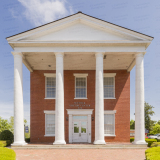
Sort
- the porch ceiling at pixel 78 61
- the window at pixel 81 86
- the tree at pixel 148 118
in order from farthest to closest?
the tree at pixel 148 118 → the window at pixel 81 86 → the porch ceiling at pixel 78 61

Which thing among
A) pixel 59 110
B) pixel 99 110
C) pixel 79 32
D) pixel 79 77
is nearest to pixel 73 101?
pixel 79 77

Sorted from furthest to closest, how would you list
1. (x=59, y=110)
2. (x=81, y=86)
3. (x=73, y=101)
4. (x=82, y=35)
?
1. (x=81, y=86)
2. (x=73, y=101)
3. (x=82, y=35)
4. (x=59, y=110)

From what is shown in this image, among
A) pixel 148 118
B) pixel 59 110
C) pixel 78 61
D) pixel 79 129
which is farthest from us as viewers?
pixel 148 118

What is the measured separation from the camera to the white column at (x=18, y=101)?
20980 mm

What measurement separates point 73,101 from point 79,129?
3.45 m

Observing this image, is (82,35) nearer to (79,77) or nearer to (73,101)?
(79,77)

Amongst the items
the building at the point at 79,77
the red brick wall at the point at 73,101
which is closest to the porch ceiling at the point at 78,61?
the building at the point at 79,77

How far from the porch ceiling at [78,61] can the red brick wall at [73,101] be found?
0.96m

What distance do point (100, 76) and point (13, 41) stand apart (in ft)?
29.8

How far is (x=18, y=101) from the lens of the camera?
70.0 ft

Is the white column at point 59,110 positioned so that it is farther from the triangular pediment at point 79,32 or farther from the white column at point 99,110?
the white column at point 99,110

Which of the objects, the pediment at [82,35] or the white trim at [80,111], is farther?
the white trim at [80,111]

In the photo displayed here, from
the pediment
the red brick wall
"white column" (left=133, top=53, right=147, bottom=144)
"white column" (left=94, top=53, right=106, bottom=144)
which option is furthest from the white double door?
the pediment

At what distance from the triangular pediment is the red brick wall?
269 inches
